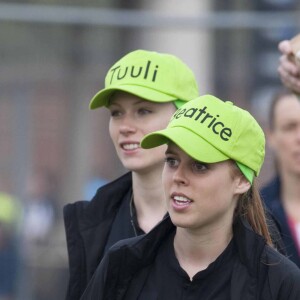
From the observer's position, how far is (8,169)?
958cm

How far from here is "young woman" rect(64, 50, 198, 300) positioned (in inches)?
201

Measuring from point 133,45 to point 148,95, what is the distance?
4673 mm

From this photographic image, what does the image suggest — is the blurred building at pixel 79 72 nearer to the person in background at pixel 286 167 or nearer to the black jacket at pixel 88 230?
the person in background at pixel 286 167

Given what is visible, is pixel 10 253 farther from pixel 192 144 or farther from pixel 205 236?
pixel 192 144

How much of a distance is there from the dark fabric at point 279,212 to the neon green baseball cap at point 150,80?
70cm

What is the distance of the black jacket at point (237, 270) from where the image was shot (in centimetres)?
401

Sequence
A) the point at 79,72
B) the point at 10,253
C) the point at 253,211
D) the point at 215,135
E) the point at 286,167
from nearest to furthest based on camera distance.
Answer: the point at 215,135, the point at 253,211, the point at 286,167, the point at 10,253, the point at 79,72

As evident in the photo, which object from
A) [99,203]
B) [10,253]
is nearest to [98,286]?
[99,203]

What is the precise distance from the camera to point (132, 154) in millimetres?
5164

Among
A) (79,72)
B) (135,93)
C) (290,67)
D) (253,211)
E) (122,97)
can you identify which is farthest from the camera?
(79,72)

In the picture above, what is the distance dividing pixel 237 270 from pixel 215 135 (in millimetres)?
429

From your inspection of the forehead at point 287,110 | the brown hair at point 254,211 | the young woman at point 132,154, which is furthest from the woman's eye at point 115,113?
the forehead at point 287,110

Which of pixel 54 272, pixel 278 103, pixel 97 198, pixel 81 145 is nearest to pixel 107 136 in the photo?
pixel 81 145

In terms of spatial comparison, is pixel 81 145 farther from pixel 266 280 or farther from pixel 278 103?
pixel 266 280
